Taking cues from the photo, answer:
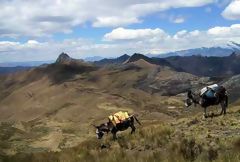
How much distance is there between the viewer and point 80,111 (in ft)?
564

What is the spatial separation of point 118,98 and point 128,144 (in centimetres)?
16877

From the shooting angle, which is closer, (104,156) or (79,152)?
(104,156)

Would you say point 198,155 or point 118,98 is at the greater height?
point 198,155

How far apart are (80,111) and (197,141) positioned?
155205mm

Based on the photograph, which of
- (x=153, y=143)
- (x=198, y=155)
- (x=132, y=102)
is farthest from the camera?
(x=132, y=102)

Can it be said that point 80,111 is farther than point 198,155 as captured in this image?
Yes

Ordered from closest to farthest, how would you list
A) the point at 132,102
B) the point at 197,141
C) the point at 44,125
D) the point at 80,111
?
1. the point at 197,141
2. the point at 44,125
3. the point at 80,111
4. the point at 132,102

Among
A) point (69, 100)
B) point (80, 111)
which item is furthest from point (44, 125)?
point (69, 100)

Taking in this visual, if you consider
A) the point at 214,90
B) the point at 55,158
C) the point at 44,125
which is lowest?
the point at 44,125

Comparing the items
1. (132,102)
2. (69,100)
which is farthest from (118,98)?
(69,100)

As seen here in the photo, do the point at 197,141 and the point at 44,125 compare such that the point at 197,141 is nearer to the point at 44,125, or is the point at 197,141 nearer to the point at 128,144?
the point at 128,144

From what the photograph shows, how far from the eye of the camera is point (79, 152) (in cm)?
2112

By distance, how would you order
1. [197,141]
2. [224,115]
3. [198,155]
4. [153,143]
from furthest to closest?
[224,115] < [153,143] < [197,141] < [198,155]

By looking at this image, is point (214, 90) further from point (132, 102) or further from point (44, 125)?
point (132, 102)
